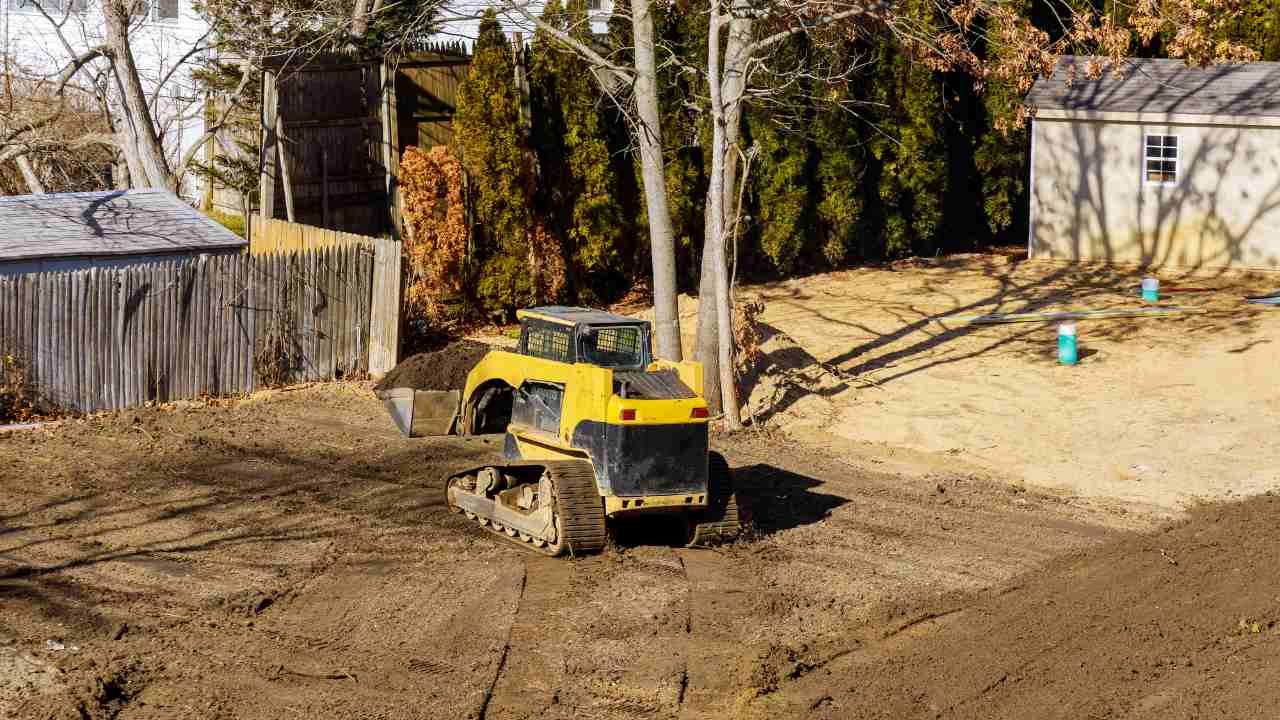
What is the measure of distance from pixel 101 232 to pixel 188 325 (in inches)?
83.6

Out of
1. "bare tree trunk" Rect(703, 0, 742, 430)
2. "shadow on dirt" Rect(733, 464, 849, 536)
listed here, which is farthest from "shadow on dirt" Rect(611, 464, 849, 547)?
"bare tree trunk" Rect(703, 0, 742, 430)

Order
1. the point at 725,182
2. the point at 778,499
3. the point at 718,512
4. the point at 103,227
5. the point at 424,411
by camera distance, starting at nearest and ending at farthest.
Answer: the point at 718,512
the point at 778,499
the point at 424,411
the point at 725,182
the point at 103,227

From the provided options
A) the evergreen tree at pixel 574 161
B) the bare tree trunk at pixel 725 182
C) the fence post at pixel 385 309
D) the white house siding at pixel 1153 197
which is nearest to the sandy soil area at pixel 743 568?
the fence post at pixel 385 309

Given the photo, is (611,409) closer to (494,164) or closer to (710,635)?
(710,635)

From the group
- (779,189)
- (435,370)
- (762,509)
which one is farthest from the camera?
(779,189)

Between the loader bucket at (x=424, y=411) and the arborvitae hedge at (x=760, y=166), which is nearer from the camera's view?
the loader bucket at (x=424, y=411)

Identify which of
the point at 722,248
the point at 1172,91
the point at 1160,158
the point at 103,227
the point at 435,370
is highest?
the point at 1172,91

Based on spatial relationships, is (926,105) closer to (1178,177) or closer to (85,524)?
(1178,177)

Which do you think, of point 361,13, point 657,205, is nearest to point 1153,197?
point 657,205

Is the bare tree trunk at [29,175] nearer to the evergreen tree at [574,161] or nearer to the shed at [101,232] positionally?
the shed at [101,232]

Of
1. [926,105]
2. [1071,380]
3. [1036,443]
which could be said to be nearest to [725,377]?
[1036,443]

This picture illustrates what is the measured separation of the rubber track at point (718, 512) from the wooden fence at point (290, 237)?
845cm

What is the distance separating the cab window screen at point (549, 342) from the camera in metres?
12.6

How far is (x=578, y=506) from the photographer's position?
11.9 metres
